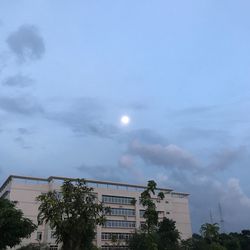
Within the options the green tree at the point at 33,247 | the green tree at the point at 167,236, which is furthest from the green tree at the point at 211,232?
the green tree at the point at 33,247

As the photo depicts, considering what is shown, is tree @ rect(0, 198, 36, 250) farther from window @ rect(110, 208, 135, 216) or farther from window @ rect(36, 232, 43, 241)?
window @ rect(110, 208, 135, 216)

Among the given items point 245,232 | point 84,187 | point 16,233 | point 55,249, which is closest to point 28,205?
point 55,249

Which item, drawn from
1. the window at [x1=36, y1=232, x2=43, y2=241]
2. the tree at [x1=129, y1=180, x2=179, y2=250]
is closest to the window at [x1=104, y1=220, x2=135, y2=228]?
the tree at [x1=129, y1=180, x2=179, y2=250]

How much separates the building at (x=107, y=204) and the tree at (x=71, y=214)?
4443cm

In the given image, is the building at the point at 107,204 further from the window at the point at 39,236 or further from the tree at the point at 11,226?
the tree at the point at 11,226

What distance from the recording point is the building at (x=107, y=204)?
94250mm

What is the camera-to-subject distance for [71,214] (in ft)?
150

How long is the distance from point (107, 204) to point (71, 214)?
57.0m

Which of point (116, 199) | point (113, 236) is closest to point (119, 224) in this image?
point (113, 236)

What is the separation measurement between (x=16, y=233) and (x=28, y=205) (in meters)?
43.8

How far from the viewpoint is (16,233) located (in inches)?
2060

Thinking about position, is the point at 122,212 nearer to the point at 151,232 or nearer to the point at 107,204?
the point at 107,204

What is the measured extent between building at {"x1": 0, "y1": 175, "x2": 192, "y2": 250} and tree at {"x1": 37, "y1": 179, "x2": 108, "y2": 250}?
4443 centimetres

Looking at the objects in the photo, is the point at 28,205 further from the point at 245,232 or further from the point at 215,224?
the point at 245,232
